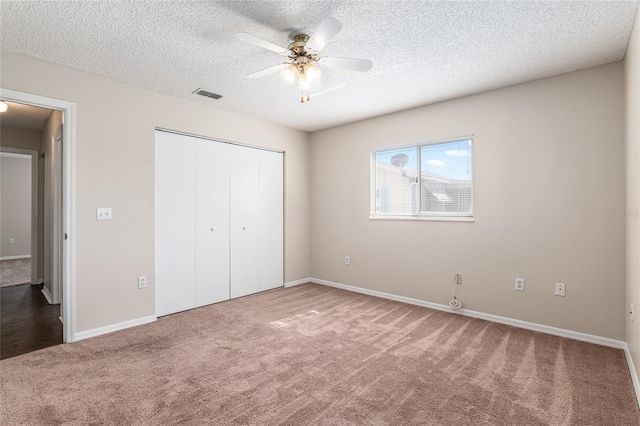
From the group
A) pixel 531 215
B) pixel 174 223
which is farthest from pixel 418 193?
pixel 174 223

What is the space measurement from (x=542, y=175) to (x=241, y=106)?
11.2 ft

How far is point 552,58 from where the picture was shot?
2572 mm

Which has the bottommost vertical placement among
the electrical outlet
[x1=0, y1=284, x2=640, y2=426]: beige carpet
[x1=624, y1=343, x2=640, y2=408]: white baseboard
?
[x1=0, y1=284, x2=640, y2=426]: beige carpet

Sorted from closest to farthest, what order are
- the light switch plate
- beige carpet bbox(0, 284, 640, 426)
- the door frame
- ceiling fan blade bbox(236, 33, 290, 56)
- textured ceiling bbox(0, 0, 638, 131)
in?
beige carpet bbox(0, 284, 640, 426)
ceiling fan blade bbox(236, 33, 290, 56)
textured ceiling bbox(0, 0, 638, 131)
the door frame
the light switch plate

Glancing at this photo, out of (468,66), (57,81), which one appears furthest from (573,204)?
(57,81)

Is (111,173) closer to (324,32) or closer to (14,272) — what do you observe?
(324,32)

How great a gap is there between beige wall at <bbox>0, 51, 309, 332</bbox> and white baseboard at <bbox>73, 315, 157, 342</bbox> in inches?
1.6

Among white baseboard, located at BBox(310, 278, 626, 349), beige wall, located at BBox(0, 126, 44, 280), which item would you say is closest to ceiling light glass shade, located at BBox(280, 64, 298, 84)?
white baseboard, located at BBox(310, 278, 626, 349)

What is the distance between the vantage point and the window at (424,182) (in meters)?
3.54

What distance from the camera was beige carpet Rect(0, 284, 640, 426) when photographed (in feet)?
5.75

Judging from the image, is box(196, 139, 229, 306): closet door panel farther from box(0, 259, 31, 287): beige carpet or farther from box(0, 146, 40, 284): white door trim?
box(0, 259, 31, 287): beige carpet

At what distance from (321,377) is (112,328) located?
7.25 ft

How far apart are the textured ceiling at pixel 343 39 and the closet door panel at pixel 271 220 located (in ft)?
4.83

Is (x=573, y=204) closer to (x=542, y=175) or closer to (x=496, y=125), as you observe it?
(x=542, y=175)
